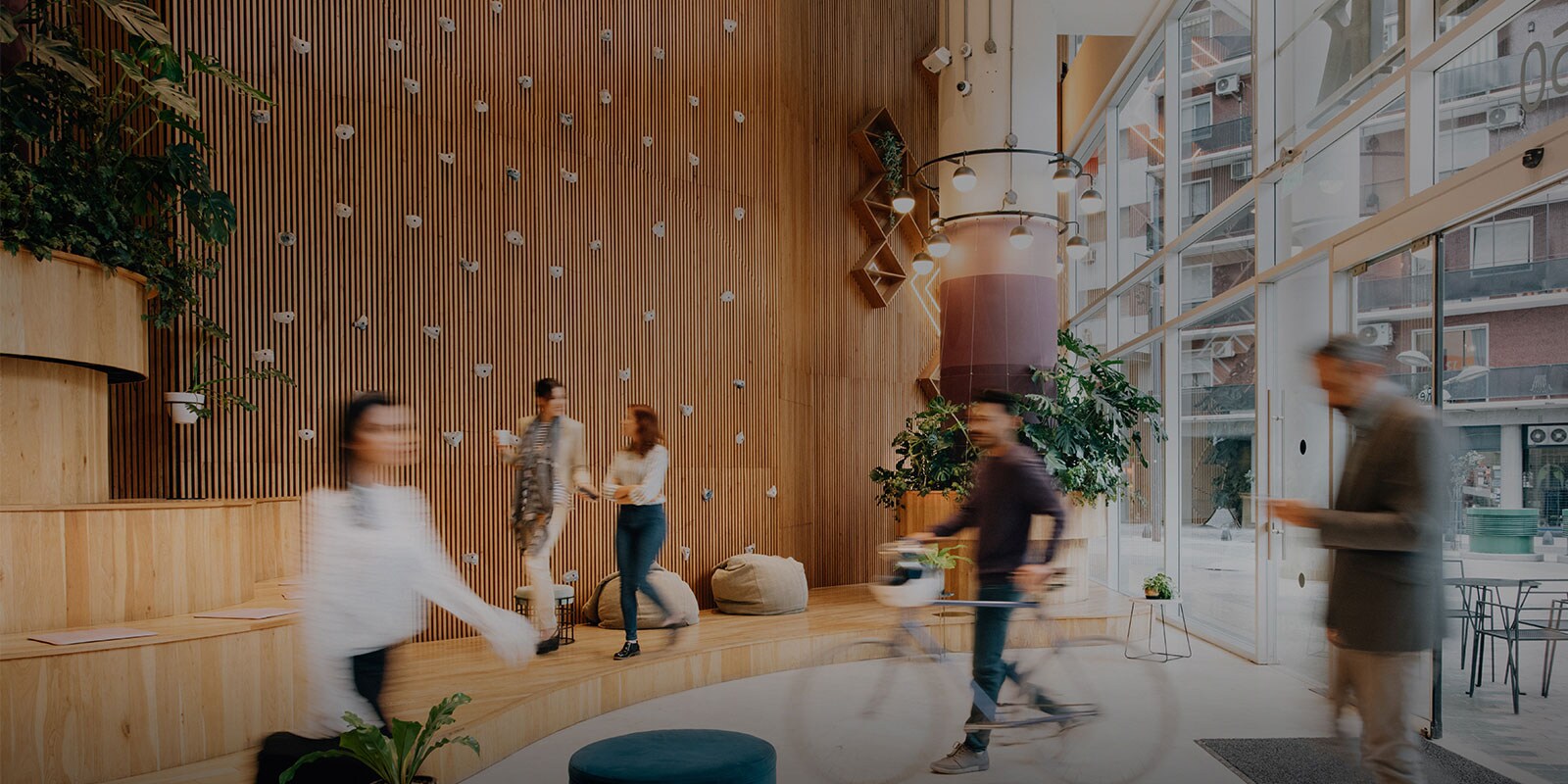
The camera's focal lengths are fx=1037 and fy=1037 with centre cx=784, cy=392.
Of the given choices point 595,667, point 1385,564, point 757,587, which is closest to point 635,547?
point 595,667

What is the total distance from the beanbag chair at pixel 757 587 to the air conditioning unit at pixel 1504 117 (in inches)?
218

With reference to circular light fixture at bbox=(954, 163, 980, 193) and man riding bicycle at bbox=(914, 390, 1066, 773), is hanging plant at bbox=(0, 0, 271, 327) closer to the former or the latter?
man riding bicycle at bbox=(914, 390, 1066, 773)

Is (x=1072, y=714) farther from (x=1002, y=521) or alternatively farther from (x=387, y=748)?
(x=387, y=748)

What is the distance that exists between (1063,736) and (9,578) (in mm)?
4336

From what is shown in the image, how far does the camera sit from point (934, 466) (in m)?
8.95

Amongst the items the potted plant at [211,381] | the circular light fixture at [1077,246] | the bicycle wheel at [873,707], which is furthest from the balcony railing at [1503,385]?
the potted plant at [211,381]

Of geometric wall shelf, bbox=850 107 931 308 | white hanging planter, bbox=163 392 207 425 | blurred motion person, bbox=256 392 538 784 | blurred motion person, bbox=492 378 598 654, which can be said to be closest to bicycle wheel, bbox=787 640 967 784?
blurred motion person, bbox=256 392 538 784

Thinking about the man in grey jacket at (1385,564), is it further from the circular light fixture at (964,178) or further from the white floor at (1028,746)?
the circular light fixture at (964,178)

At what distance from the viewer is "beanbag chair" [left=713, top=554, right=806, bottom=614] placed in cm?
815

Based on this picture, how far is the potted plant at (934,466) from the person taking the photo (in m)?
8.84

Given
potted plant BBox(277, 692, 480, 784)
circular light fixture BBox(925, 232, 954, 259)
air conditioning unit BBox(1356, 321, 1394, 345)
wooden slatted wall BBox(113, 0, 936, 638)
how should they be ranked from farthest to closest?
1. circular light fixture BBox(925, 232, 954, 259)
2. wooden slatted wall BBox(113, 0, 936, 638)
3. air conditioning unit BBox(1356, 321, 1394, 345)
4. potted plant BBox(277, 692, 480, 784)

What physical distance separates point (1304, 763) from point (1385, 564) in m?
2.16

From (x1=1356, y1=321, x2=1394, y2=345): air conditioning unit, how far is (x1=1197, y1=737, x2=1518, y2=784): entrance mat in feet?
6.77

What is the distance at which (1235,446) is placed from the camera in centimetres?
772
